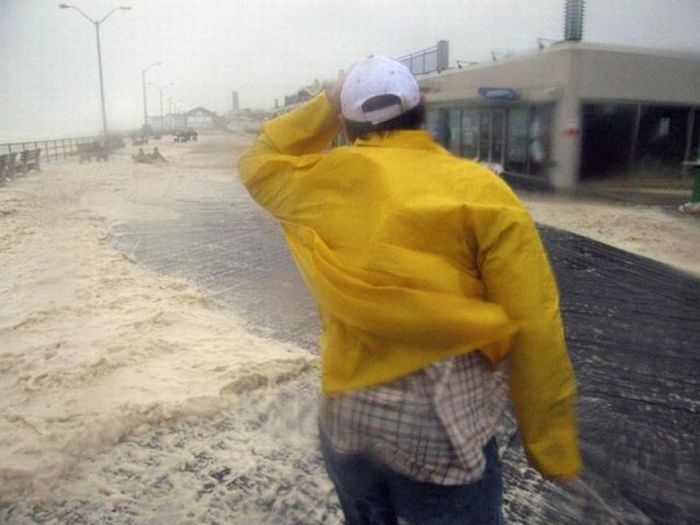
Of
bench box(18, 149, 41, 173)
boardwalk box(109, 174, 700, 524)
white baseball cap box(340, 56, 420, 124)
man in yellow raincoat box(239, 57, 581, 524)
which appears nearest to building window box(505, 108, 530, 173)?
boardwalk box(109, 174, 700, 524)

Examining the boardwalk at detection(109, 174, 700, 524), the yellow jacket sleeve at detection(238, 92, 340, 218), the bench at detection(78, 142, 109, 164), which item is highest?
the yellow jacket sleeve at detection(238, 92, 340, 218)

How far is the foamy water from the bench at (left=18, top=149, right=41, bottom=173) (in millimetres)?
15142

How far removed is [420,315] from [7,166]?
67.9 feet

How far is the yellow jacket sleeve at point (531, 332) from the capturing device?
4.09 feet

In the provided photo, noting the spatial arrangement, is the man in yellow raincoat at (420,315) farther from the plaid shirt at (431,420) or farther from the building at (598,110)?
the building at (598,110)

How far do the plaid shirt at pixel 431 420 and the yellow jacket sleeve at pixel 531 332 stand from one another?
9 centimetres

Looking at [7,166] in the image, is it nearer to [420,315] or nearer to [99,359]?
[99,359]

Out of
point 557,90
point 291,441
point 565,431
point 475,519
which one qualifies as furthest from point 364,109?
point 557,90

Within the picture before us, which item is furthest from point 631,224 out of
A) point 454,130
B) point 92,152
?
point 92,152

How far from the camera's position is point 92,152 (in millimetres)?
32906

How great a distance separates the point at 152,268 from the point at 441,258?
20.2ft

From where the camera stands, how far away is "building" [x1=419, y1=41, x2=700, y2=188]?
14.9 metres

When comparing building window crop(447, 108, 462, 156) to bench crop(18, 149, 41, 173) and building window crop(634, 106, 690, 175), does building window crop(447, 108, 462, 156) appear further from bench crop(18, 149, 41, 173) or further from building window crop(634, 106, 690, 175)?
bench crop(18, 149, 41, 173)

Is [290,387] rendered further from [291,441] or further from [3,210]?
[3,210]
